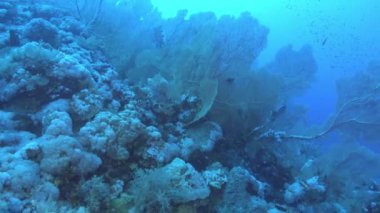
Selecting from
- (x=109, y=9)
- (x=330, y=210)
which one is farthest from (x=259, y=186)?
(x=109, y=9)

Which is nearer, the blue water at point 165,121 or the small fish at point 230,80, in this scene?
the blue water at point 165,121

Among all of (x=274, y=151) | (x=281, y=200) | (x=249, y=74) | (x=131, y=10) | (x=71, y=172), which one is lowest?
(x=281, y=200)

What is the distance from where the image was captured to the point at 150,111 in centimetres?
618

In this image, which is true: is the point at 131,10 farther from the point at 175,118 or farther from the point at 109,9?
the point at 175,118

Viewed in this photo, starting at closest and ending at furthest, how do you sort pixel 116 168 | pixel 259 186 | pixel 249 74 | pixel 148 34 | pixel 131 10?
1. pixel 116 168
2. pixel 259 186
3. pixel 249 74
4. pixel 148 34
5. pixel 131 10

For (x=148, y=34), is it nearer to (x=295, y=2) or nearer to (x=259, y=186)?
(x=259, y=186)

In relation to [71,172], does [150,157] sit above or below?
below

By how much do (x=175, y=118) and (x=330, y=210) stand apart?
3.56m

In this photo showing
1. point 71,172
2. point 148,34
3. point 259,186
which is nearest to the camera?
point 71,172

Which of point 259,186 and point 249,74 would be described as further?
point 249,74

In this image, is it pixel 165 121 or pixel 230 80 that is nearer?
pixel 165 121

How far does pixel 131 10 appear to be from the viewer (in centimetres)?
1099

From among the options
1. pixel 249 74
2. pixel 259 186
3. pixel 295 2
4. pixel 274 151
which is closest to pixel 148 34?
pixel 249 74

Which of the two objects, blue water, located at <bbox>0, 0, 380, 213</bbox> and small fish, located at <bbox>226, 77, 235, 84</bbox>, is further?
small fish, located at <bbox>226, 77, 235, 84</bbox>
